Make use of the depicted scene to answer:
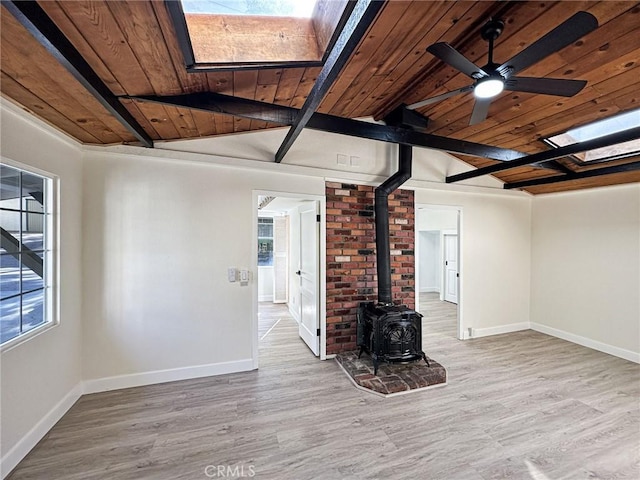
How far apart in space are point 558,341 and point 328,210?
4017 millimetres

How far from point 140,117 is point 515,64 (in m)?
2.64

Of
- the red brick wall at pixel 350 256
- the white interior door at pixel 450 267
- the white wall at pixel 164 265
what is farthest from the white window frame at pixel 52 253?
the white interior door at pixel 450 267

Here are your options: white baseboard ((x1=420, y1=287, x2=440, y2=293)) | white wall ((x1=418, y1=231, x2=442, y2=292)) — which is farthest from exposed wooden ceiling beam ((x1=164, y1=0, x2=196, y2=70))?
white baseboard ((x1=420, y1=287, x2=440, y2=293))

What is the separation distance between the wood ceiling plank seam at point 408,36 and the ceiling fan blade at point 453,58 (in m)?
0.33

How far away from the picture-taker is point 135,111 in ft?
7.02

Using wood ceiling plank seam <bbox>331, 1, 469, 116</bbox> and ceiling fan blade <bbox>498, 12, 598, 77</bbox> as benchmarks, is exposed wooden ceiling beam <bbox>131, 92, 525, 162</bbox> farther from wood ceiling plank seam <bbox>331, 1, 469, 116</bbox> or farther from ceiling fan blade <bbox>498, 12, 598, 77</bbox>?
ceiling fan blade <bbox>498, 12, 598, 77</bbox>

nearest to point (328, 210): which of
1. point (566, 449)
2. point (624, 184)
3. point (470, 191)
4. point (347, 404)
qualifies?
point (347, 404)

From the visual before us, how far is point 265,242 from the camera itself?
6.66 meters

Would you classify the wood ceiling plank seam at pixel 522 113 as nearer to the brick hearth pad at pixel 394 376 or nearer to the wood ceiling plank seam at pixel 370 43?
the wood ceiling plank seam at pixel 370 43

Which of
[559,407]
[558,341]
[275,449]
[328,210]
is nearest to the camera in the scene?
[275,449]

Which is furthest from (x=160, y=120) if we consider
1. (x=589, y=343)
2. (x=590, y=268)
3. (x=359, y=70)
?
(x=589, y=343)

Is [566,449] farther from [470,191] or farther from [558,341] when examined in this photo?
[470,191]

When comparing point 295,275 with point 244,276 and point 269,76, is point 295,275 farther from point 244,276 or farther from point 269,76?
point 269,76

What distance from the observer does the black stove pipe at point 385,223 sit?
3.28 meters
